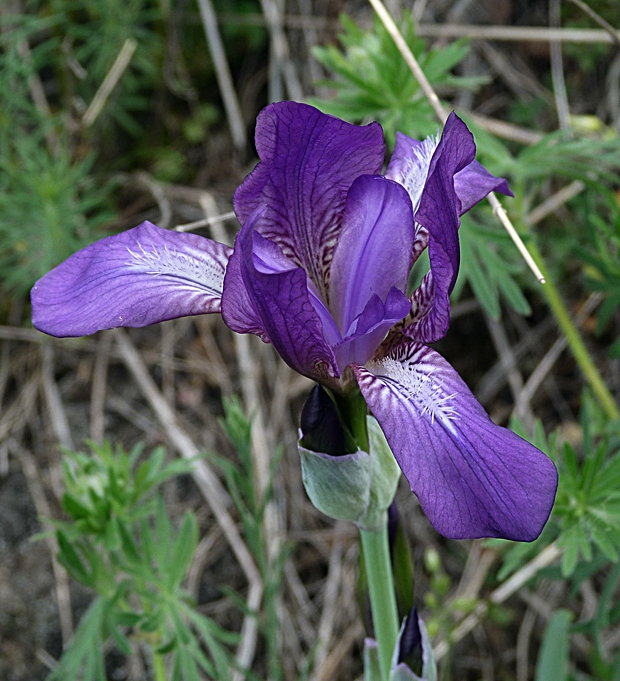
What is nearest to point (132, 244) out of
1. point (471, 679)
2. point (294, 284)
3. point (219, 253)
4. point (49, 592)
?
point (219, 253)

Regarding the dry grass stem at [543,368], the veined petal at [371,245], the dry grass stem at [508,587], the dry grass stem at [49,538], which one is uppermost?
the veined petal at [371,245]

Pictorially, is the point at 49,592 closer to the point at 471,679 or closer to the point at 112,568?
the point at 112,568

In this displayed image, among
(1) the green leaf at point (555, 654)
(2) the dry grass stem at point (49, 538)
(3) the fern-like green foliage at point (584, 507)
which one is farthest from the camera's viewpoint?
(2) the dry grass stem at point (49, 538)

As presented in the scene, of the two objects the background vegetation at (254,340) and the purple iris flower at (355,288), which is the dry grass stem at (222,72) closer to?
the background vegetation at (254,340)

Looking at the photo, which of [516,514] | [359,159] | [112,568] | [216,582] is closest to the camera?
[516,514]

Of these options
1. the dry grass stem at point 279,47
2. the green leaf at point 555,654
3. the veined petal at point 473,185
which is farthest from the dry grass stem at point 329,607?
the dry grass stem at point 279,47

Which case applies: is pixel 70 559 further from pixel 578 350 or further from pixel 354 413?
pixel 578 350
